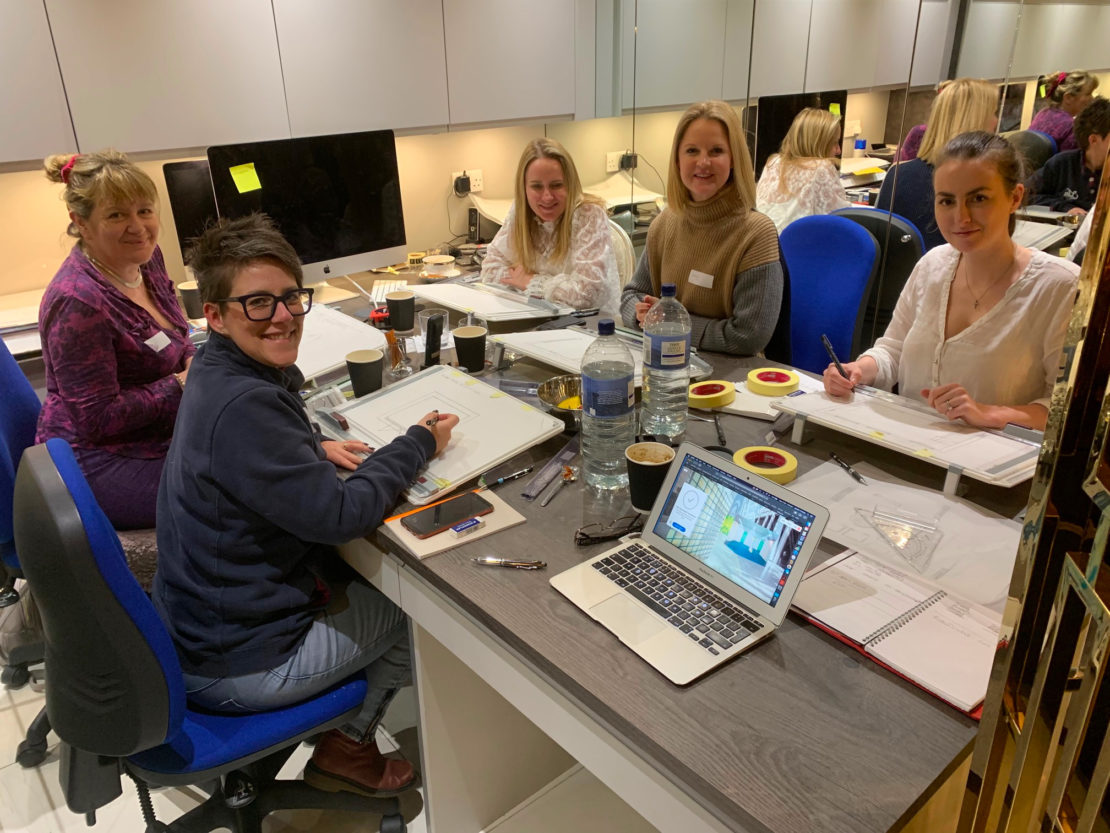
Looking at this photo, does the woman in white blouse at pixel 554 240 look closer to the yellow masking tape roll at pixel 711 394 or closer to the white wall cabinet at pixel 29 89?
the yellow masking tape roll at pixel 711 394

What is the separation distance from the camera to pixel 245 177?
232cm

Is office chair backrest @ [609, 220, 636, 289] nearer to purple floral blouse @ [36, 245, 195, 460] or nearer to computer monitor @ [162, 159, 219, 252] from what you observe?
computer monitor @ [162, 159, 219, 252]

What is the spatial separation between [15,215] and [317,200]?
3.40 feet

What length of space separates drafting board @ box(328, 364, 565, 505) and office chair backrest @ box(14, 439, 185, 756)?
45cm

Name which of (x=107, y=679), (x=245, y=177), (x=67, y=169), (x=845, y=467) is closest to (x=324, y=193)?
(x=245, y=177)

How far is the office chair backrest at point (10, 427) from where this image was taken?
1.65 m

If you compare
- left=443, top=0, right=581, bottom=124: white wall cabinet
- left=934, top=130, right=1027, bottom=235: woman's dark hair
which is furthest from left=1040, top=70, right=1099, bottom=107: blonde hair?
left=443, top=0, right=581, bottom=124: white wall cabinet

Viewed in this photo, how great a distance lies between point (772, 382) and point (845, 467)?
1.11 feet

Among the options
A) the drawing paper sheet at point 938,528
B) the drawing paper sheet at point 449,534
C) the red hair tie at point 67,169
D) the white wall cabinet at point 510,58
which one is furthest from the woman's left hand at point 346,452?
the white wall cabinet at point 510,58

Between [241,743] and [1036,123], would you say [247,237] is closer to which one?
[241,743]

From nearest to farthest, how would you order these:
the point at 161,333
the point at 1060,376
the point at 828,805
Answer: the point at 1060,376 < the point at 828,805 < the point at 161,333

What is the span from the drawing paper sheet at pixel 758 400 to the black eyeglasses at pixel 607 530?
432 mm

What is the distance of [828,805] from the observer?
0.77 m

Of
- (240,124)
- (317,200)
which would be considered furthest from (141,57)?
(317,200)
